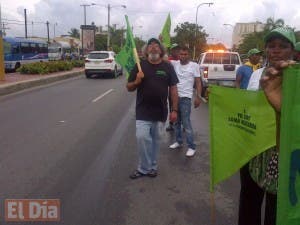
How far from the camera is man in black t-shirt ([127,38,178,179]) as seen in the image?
15.4ft

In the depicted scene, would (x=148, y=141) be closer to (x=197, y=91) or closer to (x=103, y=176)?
(x=103, y=176)

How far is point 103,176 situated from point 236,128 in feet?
8.56

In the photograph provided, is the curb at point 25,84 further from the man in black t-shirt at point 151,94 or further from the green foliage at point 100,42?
the green foliage at point 100,42

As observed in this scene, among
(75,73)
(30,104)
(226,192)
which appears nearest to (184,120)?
(226,192)

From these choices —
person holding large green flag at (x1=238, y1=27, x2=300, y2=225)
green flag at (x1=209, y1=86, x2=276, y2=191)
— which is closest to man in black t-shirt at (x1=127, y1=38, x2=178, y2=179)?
green flag at (x1=209, y1=86, x2=276, y2=191)

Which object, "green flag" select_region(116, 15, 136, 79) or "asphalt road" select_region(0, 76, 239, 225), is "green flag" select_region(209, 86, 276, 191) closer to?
"asphalt road" select_region(0, 76, 239, 225)

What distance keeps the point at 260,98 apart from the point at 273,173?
1.62 feet

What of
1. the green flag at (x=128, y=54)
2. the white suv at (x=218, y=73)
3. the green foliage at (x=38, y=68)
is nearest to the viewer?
the green flag at (x=128, y=54)

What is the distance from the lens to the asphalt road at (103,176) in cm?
392

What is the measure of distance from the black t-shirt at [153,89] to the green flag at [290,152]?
2.73 meters

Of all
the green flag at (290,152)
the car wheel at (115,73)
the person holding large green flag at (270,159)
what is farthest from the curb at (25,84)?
the green flag at (290,152)

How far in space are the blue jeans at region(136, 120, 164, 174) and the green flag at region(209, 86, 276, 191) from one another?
1.76m

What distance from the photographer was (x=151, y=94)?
15.6 feet

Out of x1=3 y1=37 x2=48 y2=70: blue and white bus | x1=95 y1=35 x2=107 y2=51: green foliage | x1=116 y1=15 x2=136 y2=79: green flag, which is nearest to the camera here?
x1=116 y1=15 x2=136 y2=79: green flag
